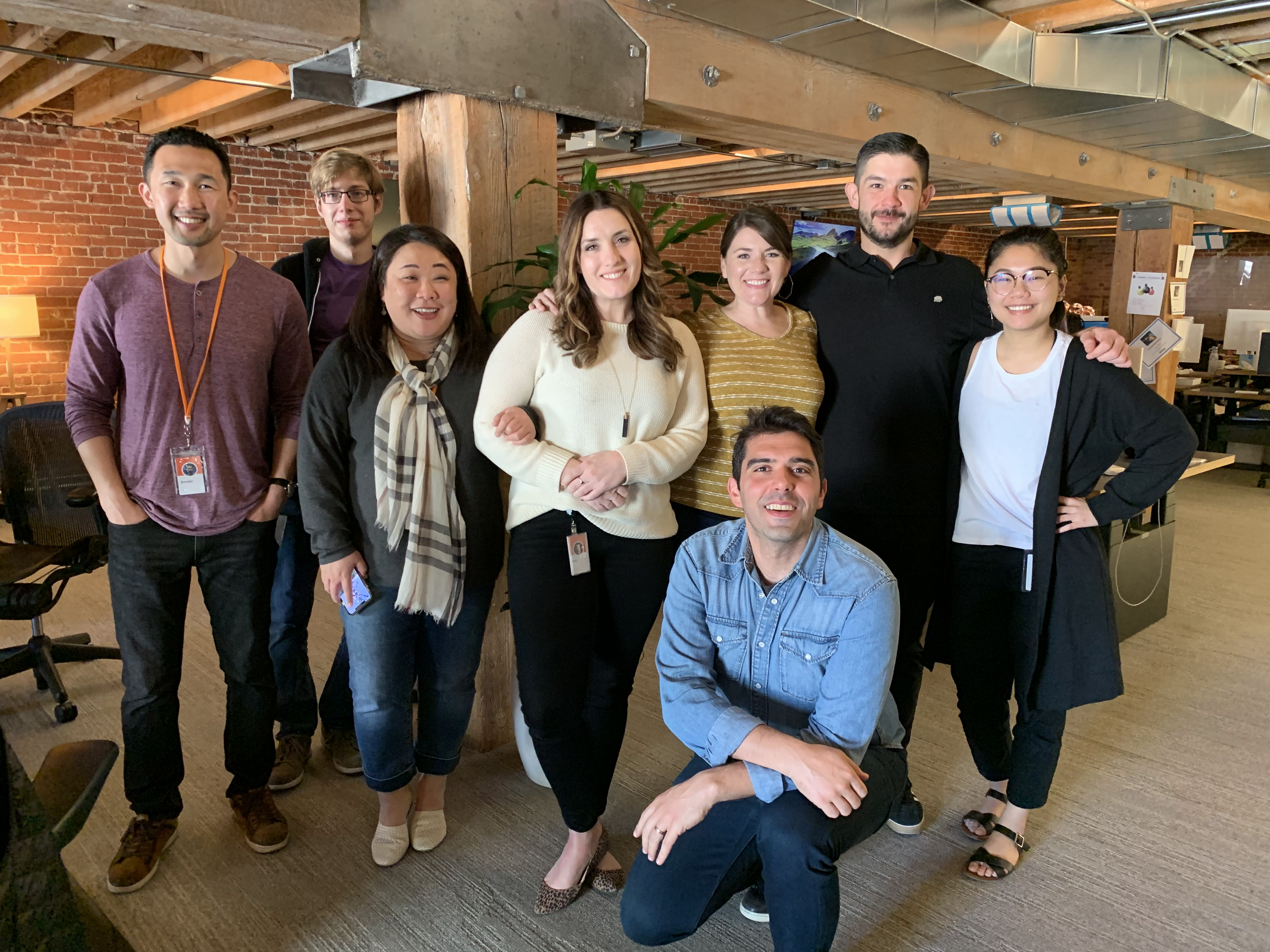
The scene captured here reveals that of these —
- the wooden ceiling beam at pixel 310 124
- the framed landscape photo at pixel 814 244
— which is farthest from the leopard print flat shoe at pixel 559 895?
the wooden ceiling beam at pixel 310 124

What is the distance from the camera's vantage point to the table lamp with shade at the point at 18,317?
18.0 feet

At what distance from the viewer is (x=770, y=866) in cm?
158

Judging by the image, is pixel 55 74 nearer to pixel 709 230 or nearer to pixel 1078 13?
pixel 1078 13

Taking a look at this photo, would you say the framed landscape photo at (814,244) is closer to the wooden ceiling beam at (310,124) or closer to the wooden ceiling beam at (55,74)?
the wooden ceiling beam at (310,124)

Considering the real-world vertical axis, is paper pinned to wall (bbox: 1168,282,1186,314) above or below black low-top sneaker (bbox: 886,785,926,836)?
above

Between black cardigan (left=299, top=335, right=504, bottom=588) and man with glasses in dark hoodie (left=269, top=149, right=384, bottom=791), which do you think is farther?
man with glasses in dark hoodie (left=269, top=149, right=384, bottom=791)

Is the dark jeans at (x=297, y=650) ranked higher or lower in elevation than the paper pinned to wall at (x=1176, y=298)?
lower

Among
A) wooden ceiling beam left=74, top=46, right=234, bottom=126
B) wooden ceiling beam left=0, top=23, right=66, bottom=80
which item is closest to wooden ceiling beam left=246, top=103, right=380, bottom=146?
wooden ceiling beam left=74, top=46, right=234, bottom=126

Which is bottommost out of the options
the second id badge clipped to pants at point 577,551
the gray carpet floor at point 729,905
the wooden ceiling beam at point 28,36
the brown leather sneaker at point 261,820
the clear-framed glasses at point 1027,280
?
the gray carpet floor at point 729,905

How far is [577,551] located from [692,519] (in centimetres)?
37

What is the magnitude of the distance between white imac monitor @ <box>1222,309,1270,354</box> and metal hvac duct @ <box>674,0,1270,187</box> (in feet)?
17.7

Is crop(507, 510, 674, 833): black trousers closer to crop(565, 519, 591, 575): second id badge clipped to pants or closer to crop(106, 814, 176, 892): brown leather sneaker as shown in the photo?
crop(565, 519, 591, 575): second id badge clipped to pants

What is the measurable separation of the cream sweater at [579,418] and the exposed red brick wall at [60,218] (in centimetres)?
481

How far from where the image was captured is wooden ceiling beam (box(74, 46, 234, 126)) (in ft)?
13.8
